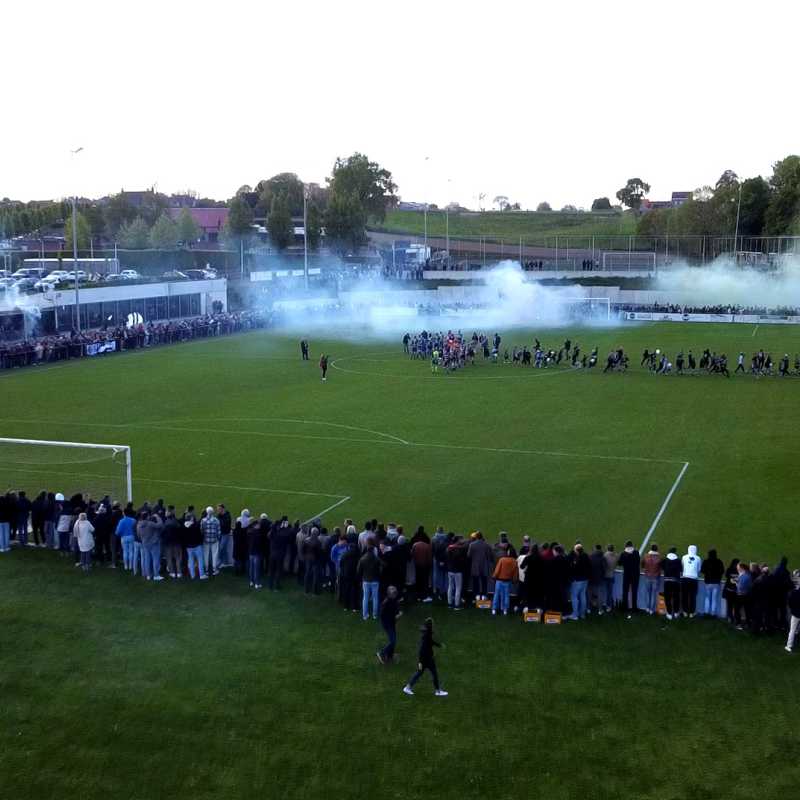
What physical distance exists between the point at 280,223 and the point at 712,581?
89.1 metres

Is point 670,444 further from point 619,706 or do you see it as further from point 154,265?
point 154,265

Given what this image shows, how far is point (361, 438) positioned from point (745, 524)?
1216 centimetres

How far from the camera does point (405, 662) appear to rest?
13633 mm

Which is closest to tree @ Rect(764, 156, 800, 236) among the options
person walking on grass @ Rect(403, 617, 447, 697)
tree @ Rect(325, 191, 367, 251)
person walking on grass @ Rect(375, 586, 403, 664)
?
tree @ Rect(325, 191, 367, 251)

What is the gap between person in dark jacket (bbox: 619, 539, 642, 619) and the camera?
15320 mm

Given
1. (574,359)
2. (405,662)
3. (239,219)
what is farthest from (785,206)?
(405,662)

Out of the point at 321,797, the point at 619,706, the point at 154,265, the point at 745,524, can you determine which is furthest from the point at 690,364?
the point at 154,265

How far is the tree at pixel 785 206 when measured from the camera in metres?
96.9

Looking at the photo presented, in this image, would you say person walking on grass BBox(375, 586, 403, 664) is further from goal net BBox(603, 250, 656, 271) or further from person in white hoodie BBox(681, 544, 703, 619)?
goal net BBox(603, 250, 656, 271)

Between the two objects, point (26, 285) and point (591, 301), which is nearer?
point (26, 285)

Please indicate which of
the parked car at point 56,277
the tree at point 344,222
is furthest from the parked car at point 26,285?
the tree at point 344,222

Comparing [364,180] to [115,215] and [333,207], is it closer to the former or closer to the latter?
[333,207]

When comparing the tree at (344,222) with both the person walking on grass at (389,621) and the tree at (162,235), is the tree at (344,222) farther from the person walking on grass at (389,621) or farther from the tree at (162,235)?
the person walking on grass at (389,621)

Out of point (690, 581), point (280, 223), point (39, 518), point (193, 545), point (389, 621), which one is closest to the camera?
point (389, 621)
